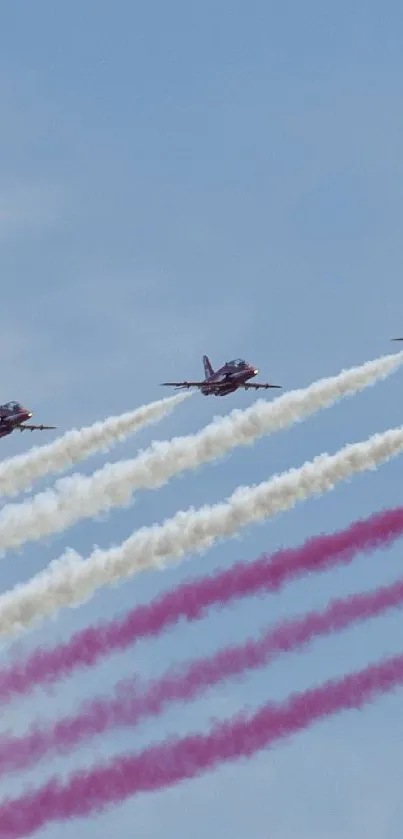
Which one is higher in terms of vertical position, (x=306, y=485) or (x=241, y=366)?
(x=241, y=366)

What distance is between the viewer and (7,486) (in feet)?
556

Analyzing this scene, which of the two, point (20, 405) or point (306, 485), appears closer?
point (306, 485)

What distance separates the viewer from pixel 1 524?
163125mm

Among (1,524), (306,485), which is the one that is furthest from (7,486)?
(306,485)

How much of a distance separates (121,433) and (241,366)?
10.4m

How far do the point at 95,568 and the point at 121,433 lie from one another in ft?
47.0

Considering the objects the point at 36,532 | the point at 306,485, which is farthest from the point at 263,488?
the point at 36,532

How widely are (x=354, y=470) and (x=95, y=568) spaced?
15.9m

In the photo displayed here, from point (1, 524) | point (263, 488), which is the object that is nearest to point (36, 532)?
point (1, 524)

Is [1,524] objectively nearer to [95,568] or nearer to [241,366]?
[95,568]

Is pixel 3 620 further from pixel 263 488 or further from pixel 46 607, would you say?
pixel 263 488

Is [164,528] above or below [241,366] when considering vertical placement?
below

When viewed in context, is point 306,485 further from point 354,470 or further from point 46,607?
point 46,607

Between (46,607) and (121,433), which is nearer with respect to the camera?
(46,607)
